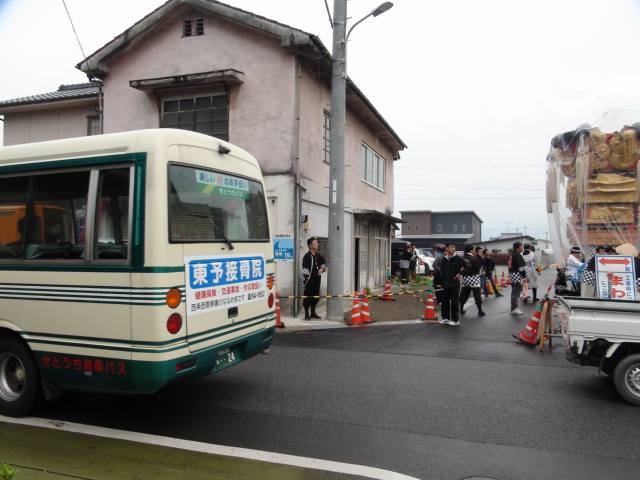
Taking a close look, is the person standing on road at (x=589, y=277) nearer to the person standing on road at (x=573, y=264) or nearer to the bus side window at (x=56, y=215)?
the person standing on road at (x=573, y=264)

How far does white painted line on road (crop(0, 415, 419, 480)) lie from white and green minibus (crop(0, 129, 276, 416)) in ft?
1.10

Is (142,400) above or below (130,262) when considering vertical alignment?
below

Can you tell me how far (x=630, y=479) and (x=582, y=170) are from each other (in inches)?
262

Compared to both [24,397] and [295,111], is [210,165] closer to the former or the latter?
[24,397]

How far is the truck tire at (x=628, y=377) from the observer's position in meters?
5.37

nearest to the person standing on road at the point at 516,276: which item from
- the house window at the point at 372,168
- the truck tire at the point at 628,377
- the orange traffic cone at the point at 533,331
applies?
the orange traffic cone at the point at 533,331

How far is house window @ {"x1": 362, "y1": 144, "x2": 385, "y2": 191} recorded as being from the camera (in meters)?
17.9

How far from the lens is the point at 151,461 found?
397 centimetres

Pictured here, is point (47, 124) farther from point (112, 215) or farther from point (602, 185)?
point (602, 185)

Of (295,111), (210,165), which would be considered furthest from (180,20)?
(210,165)

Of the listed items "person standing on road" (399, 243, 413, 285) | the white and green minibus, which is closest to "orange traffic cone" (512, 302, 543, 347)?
the white and green minibus

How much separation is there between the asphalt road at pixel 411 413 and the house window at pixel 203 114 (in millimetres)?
7305

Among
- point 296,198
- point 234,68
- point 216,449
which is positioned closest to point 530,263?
point 296,198

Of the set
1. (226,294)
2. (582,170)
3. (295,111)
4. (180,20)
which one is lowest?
(226,294)
